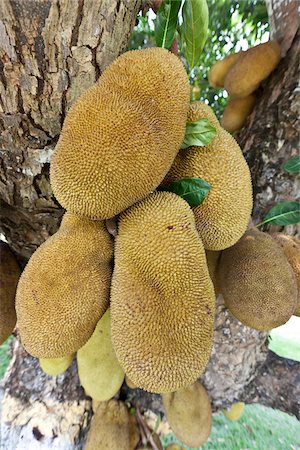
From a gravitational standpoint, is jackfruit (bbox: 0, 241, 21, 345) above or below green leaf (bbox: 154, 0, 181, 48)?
below

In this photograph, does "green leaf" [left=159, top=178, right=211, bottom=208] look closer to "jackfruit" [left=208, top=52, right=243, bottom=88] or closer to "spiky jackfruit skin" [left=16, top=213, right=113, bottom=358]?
"spiky jackfruit skin" [left=16, top=213, right=113, bottom=358]

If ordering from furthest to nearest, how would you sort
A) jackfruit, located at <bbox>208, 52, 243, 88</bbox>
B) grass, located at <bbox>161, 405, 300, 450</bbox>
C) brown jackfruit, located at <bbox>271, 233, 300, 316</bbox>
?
grass, located at <bbox>161, 405, 300, 450</bbox>, jackfruit, located at <bbox>208, 52, 243, 88</bbox>, brown jackfruit, located at <bbox>271, 233, 300, 316</bbox>

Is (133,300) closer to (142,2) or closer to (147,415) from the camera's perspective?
(142,2)

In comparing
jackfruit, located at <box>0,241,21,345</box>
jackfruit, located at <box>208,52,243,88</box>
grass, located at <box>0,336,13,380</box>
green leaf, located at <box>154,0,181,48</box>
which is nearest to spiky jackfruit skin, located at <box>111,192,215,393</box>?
green leaf, located at <box>154,0,181,48</box>

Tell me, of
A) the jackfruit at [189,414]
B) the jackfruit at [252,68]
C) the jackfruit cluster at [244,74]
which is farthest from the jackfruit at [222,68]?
the jackfruit at [189,414]

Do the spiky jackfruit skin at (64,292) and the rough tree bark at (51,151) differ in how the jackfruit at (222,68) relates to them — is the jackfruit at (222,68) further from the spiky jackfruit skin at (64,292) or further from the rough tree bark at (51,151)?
the spiky jackfruit skin at (64,292)

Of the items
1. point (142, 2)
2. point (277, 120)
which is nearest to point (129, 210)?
point (142, 2)

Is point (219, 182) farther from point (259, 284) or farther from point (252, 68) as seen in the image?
point (252, 68)
